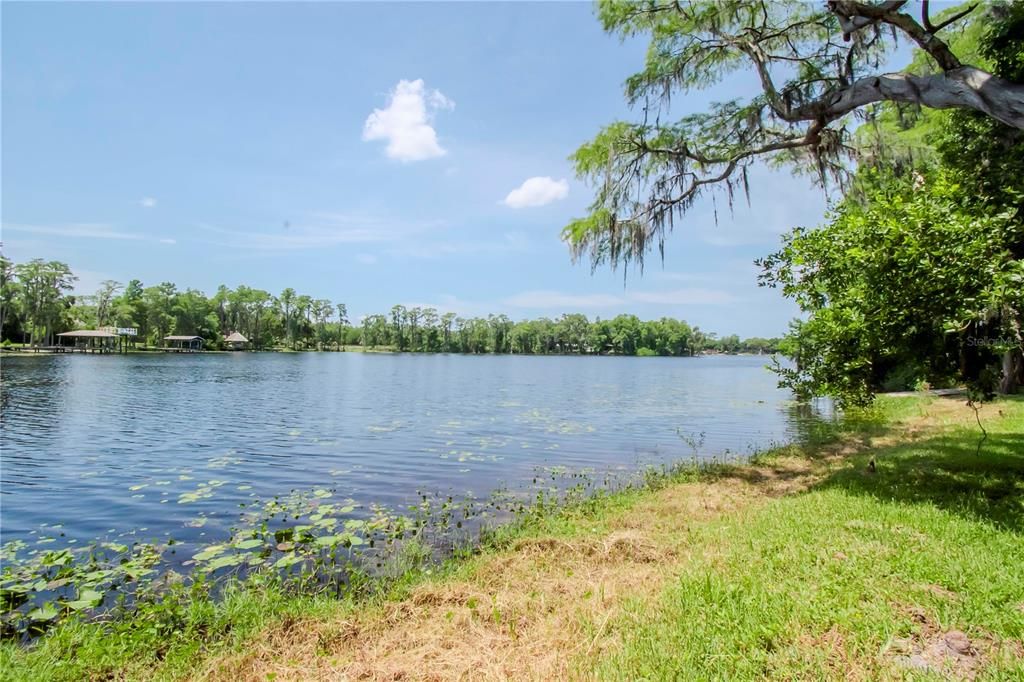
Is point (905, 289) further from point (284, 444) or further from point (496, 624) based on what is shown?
point (284, 444)

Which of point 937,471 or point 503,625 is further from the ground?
point 937,471

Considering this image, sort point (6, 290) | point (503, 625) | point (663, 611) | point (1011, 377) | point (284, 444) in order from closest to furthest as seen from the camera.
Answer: point (663, 611), point (503, 625), point (284, 444), point (1011, 377), point (6, 290)

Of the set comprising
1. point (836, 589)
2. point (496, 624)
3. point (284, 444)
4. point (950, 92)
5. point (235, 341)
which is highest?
point (950, 92)

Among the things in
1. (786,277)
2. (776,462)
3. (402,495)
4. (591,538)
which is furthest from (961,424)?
(402,495)

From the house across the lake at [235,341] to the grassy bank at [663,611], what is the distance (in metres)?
128

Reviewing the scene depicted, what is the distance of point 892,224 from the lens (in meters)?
7.11

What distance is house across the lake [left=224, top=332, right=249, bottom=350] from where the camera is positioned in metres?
118

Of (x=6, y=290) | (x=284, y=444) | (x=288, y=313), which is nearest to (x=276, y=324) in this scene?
(x=288, y=313)

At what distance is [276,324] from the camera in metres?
128

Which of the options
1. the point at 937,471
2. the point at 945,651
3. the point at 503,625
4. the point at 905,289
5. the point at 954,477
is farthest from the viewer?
the point at 937,471

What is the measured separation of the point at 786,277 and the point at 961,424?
1057 centimetres

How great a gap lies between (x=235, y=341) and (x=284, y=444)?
385ft

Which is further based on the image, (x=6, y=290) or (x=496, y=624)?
(x=6, y=290)

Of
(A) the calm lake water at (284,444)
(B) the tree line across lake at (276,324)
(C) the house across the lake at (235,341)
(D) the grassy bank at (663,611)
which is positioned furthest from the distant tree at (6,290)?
(D) the grassy bank at (663,611)
